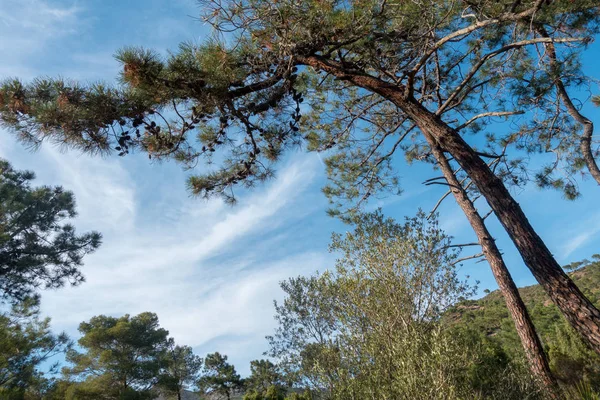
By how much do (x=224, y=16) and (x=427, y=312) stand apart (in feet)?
14.5

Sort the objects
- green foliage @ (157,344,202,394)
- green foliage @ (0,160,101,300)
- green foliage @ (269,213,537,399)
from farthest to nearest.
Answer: green foliage @ (157,344,202,394)
green foliage @ (0,160,101,300)
green foliage @ (269,213,537,399)

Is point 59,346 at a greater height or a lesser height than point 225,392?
greater

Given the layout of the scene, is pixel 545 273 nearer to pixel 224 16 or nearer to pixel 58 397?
pixel 224 16

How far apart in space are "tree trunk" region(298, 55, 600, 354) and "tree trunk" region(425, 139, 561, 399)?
52 centimetres

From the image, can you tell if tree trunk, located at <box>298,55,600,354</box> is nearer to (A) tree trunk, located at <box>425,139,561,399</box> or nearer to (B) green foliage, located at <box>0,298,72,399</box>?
(A) tree trunk, located at <box>425,139,561,399</box>

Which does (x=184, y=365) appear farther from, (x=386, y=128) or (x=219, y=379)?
(x=386, y=128)

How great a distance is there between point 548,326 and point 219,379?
2358cm

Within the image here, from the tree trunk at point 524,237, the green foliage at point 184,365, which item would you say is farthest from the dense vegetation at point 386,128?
the green foliage at point 184,365

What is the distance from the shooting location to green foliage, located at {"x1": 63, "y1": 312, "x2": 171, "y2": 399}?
64.8ft

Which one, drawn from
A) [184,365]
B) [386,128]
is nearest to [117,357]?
[184,365]

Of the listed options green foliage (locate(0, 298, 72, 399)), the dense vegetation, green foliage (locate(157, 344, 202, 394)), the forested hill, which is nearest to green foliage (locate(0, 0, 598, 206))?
the dense vegetation

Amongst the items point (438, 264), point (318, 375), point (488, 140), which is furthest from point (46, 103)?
point (488, 140)

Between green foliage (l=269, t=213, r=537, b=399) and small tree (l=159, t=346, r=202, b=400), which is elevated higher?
small tree (l=159, t=346, r=202, b=400)

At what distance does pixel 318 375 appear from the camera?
149 inches
